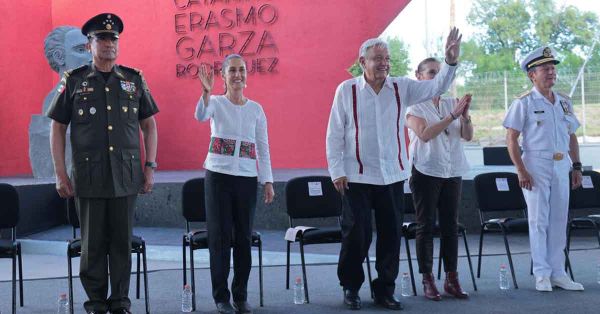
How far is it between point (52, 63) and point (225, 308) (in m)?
5.55

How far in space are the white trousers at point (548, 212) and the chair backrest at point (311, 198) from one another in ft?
4.10

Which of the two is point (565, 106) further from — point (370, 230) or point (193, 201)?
point (193, 201)

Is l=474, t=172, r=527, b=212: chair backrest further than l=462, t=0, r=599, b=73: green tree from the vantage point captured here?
No

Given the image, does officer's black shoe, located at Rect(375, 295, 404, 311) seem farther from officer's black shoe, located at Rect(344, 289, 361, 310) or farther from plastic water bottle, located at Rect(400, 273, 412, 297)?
plastic water bottle, located at Rect(400, 273, 412, 297)

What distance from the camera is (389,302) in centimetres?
364

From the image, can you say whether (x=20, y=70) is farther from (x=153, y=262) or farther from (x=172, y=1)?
(x=153, y=262)

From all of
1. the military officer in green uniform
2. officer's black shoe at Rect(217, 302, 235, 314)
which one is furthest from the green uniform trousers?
officer's black shoe at Rect(217, 302, 235, 314)

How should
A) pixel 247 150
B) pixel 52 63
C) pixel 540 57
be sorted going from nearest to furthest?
pixel 247 150 < pixel 540 57 < pixel 52 63

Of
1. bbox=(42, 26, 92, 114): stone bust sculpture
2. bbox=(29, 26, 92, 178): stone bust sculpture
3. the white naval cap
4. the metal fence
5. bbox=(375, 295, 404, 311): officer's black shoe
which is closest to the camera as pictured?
bbox=(375, 295, 404, 311): officer's black shoe

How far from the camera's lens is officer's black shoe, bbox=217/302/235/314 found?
3.50m

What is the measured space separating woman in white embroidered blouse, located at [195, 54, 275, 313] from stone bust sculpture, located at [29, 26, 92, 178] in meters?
4.67

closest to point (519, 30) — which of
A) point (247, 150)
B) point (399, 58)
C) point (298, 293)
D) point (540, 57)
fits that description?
point (399, 58)

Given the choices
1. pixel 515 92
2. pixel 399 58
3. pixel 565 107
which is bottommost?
pixel 565 107

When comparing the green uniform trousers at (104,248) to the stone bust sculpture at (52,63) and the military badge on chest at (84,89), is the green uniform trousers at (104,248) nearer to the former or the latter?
the military badge on chest at (84,89)
